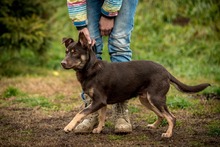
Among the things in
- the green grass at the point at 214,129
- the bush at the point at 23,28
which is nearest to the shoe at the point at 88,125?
the green grass at the point at 214,129

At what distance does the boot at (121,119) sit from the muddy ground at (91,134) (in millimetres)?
69

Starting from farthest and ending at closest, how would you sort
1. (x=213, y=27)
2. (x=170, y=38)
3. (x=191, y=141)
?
1. (x=170, y=38)
2. (x=213, y=27)
3. (x=191, y=141)

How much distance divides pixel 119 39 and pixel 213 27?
6350 mm

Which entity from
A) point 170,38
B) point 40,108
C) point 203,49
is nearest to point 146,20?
point 170,38

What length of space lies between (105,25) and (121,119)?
1135 millimetres

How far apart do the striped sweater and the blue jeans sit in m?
0.14

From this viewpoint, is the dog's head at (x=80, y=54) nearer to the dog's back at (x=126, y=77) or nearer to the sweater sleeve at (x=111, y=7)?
the dog's back at (x=126, y=77)

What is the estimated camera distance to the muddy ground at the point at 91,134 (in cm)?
500

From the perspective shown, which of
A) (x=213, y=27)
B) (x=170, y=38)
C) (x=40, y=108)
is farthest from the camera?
(x=170, y=38)

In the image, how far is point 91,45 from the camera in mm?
5230

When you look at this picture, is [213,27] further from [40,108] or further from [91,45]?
[91,45]

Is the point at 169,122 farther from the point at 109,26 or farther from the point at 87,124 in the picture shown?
the point at 109,26

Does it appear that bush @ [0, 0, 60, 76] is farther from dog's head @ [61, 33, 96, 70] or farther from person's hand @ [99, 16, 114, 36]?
dog's head @ [61, 33, 96, 70]

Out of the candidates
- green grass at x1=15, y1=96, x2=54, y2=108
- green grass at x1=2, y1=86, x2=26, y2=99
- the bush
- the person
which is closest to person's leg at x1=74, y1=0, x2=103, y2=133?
the person
